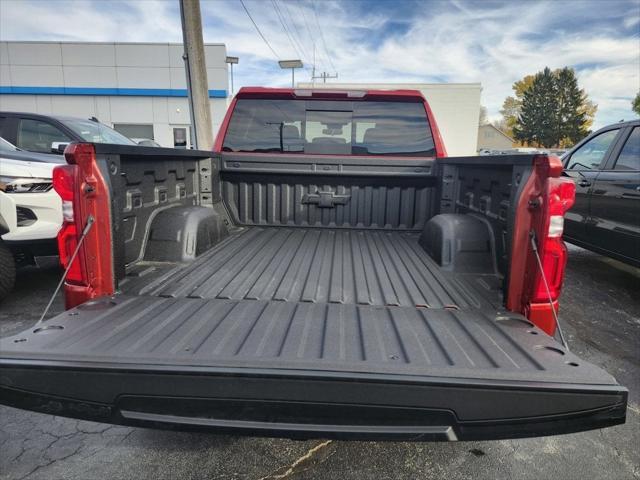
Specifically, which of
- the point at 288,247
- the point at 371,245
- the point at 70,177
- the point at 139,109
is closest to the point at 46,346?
the point at 70,177

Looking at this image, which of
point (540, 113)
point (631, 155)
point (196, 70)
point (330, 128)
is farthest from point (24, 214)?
point (540, 113)

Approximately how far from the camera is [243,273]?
2.66 meters

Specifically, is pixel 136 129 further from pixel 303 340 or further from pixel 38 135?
pixel 303 340

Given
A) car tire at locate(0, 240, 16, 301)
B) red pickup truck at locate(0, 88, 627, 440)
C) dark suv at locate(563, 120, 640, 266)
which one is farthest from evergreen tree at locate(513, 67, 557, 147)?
car tire at locate(0, 240, 16, 301)

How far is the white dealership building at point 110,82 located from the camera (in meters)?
24.6

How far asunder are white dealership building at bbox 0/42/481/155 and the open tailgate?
2479 centimetres

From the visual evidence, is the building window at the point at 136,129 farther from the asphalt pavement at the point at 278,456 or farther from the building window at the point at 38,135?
the asphalt pavement at the point at 278,456

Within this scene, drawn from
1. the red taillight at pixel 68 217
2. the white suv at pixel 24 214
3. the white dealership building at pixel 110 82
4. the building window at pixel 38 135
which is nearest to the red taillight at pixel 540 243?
the red taillight at pixel 68 217

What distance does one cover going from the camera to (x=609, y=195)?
4855 mm

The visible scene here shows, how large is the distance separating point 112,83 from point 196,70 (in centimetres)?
1847

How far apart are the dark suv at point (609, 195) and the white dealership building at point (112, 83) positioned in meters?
20.7

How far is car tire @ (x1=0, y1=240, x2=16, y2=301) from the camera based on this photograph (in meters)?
3.99

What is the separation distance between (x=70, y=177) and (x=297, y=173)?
7.21 feet

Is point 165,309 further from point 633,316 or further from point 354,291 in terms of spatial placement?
point 633,316
